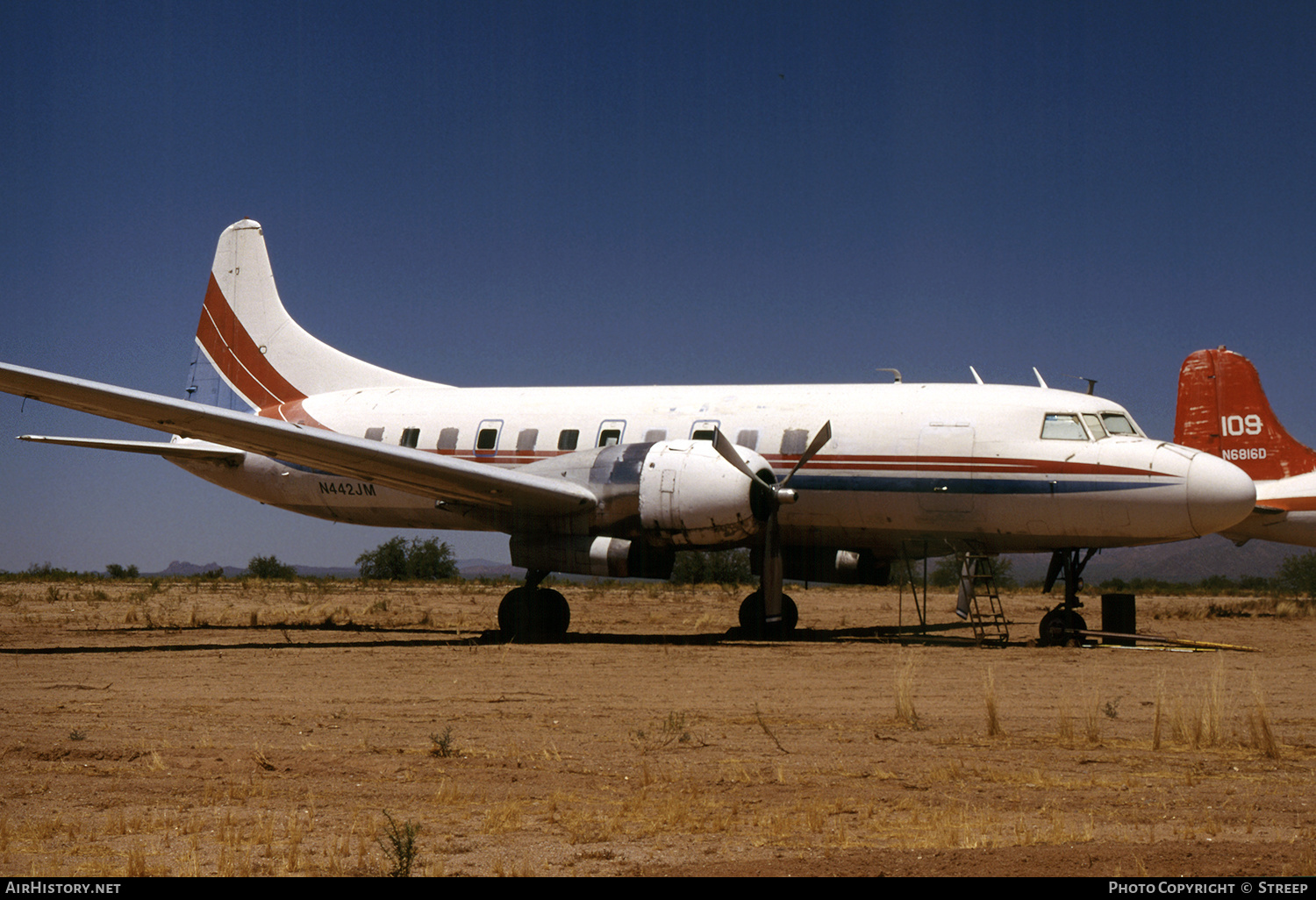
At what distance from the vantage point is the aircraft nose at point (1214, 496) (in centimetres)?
1551

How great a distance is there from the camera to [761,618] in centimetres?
1861

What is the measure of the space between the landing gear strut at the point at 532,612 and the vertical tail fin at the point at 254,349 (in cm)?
631

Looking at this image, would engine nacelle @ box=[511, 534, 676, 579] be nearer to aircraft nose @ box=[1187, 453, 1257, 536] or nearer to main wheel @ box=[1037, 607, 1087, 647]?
main wheel @ box=[1037, 607, 1087, 647]

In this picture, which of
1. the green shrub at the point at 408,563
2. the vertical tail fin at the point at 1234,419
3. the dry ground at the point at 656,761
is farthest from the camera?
the green shrub at the point at 408,563

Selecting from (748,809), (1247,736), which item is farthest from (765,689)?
(748,809)

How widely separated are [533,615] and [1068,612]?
24.9ft

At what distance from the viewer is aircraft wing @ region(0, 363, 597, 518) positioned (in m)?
15.3

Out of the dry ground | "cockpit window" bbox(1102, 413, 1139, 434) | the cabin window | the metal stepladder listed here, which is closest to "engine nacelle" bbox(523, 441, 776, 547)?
the cabin window

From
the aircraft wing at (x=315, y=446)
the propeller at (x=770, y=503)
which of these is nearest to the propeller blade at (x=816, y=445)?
the propeller at (x=770, y=503)

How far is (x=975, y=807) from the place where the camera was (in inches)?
255

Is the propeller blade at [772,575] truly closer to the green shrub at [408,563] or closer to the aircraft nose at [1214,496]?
the aircraft nose at [1214,496]

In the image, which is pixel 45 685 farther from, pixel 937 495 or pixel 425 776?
pixel 937 495

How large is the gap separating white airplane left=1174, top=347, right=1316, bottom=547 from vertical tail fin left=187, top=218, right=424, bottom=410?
54.5 feet
